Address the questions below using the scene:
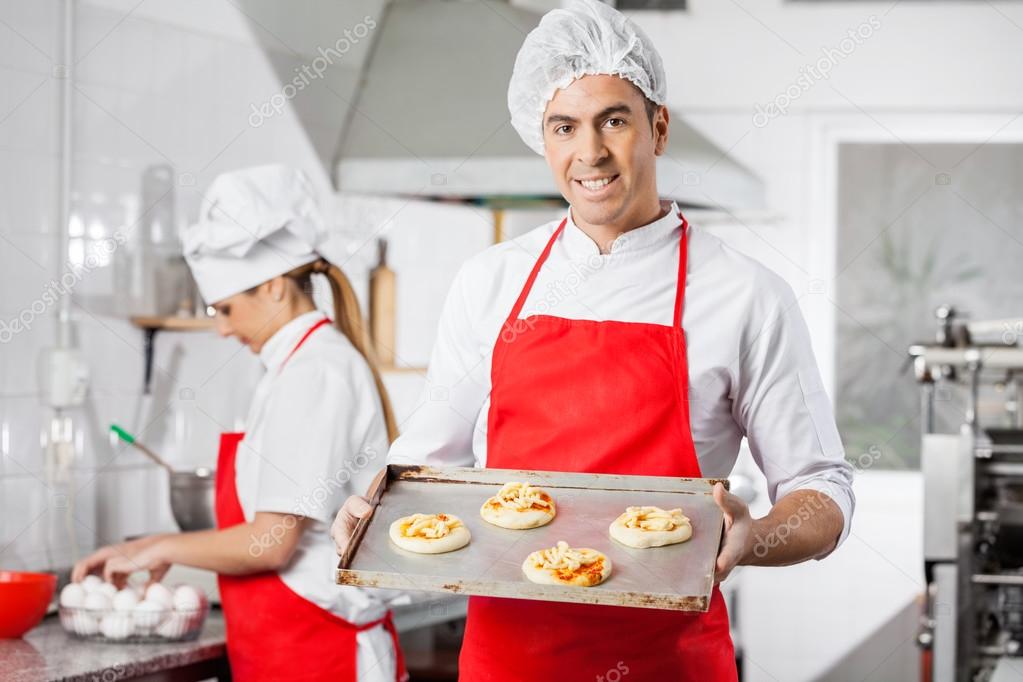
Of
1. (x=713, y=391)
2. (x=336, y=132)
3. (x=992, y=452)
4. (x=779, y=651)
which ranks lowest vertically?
(x=779, y=651)

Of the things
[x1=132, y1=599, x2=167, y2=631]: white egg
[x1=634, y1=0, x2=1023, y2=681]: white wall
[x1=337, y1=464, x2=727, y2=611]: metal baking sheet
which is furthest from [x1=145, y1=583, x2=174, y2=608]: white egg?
[x1=634, y1=0, x2=1023, y2=681]: white wall

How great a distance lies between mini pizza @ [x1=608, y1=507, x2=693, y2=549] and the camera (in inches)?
49.5

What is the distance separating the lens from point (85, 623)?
79.5 inches

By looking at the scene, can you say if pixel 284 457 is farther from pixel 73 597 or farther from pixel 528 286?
pixel 528 286

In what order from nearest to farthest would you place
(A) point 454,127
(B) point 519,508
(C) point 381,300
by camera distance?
(B) point 519,508 < (A) point 454,127 < (C) point 381,300

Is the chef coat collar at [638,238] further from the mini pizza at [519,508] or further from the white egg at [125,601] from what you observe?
the white egg at [125,601]

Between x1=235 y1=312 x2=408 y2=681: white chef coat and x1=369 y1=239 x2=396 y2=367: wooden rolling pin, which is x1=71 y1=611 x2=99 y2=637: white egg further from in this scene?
x1=369 y1=239 x2=396 y2=367: wooden rolling pin

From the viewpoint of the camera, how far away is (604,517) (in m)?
1.34

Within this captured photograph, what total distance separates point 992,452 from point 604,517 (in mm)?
1878

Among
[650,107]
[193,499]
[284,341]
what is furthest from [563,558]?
[193,499]

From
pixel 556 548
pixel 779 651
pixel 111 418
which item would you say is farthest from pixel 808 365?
pixel 779 651

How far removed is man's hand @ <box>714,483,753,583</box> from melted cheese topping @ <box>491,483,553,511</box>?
230 mm

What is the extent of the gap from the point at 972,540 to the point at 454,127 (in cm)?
162

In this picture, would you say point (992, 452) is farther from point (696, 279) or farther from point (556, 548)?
point (556, 548)
